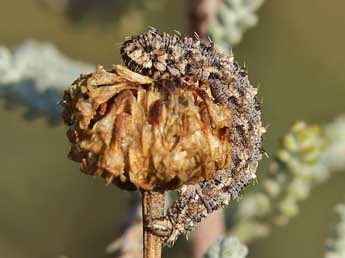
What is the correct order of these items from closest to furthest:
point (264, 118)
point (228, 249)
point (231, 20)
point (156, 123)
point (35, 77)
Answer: point (156, 123) → point (228, 249) → point (231, 20) → point (35, 77) → point (264, 118)

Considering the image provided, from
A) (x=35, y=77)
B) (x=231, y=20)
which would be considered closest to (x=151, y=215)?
(x=231, y=20)

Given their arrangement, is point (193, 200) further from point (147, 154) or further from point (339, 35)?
point (339, 35)

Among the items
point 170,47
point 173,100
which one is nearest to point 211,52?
point 170,47

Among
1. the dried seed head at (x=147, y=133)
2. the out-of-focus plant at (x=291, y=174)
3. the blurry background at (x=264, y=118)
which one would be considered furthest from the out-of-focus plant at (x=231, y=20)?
the blurry background at (x=264, y=118)

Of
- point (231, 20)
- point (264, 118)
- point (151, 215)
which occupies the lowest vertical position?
point (151, 215)

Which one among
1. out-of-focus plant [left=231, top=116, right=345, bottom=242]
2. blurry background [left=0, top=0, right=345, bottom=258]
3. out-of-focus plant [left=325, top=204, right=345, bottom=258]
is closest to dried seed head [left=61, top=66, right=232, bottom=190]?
out-of-focus plant [left=325, top=204, right=345, bottom=258]

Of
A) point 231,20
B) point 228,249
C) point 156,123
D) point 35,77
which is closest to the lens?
point 156,123

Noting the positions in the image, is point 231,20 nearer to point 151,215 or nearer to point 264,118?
point 151,215

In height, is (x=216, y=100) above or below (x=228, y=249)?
above
